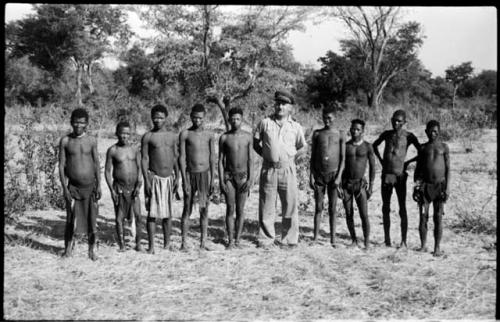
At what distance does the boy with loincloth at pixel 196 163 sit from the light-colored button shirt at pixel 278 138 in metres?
0.55

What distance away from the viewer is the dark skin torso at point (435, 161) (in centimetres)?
501

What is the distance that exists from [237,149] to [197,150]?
402mm

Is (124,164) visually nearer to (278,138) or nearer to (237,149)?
(237,149)

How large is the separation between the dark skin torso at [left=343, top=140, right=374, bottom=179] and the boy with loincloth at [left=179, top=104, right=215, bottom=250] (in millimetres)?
1397

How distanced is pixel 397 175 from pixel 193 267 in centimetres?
222

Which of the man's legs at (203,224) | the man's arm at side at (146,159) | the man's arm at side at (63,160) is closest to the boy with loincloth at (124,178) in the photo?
the man's arm at side at (146,159)

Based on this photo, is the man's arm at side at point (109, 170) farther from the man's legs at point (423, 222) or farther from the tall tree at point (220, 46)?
the tall tree at point (220, 46)

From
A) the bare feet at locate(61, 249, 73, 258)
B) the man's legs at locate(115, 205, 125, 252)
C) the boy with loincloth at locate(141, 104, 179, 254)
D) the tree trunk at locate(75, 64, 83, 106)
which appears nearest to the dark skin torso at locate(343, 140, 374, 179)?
the boy with loincloth at locate(141, 104, 179, 254)

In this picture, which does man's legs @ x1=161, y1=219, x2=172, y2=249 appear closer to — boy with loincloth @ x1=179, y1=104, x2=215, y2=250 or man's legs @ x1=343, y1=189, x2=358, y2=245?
boy with loincloth @ x1=179, y1=104, x2=215, y2=250

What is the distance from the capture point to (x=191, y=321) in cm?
356

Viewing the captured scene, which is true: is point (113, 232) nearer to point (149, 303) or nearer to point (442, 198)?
point (149, 303)

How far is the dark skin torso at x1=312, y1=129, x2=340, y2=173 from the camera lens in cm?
532

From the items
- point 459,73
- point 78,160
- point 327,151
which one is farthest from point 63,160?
point 459,73

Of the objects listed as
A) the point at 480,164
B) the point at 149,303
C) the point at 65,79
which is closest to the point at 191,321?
the point at 149,303
